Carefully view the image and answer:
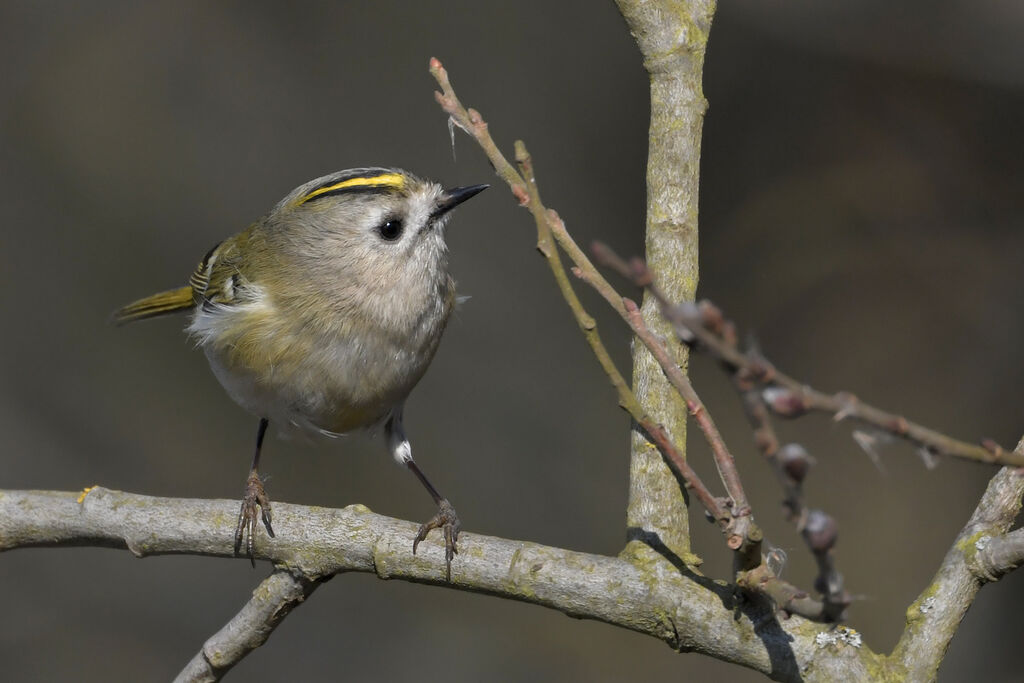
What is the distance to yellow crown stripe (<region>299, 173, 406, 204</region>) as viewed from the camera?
268 cm

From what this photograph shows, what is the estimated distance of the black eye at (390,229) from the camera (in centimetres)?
266

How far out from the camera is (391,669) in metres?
4.96

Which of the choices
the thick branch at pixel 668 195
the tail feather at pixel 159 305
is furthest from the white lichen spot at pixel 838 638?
the tail feather at pixel 159 305

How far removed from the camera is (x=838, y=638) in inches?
62.5

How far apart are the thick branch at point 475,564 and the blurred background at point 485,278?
2824 mm

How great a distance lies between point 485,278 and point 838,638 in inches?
147

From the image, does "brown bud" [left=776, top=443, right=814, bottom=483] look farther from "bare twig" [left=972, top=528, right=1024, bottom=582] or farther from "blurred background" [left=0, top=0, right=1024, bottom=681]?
"blurred background" [left=0, top=0, right=1024, bottom=681]

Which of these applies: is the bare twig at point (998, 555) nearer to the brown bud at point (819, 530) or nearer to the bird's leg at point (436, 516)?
the brown bud at point (819, 530)

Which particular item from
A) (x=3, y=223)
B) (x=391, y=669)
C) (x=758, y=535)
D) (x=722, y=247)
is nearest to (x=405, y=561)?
(x=758, y=535)

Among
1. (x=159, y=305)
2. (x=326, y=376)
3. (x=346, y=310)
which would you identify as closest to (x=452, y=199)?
(x=346, y=310)

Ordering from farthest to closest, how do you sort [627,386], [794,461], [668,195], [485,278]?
[485,278]
[668,195]
[627,386]
[794,461]

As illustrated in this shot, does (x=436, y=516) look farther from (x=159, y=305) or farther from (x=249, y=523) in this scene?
(x=159, y=305)

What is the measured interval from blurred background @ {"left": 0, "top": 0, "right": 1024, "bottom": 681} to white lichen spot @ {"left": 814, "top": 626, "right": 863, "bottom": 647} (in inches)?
127

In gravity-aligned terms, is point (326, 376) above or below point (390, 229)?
below
